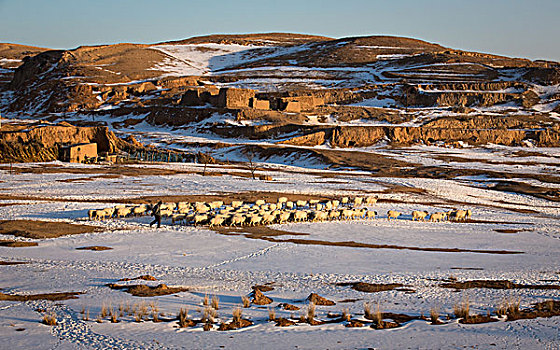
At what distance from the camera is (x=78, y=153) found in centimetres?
4994

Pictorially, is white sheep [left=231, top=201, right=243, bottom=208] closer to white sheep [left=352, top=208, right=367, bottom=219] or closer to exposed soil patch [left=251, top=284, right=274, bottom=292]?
white sheep [left=352, top=208, right=367, bottom=219]

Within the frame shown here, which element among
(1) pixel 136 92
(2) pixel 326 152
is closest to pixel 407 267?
(2) pixel 326 152

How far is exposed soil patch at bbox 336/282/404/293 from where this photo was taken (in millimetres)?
14430

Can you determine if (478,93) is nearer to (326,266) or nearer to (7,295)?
(326,266)

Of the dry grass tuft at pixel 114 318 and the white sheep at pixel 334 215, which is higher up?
the dry grass tuft at pixel 114 318

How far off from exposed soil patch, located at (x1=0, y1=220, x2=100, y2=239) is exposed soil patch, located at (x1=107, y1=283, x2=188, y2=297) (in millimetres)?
8073

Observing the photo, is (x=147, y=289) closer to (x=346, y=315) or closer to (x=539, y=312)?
(x=346, y=315)

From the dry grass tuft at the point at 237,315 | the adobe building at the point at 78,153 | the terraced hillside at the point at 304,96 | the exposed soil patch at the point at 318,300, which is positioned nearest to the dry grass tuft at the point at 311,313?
the exposed soil patch at the point at 318,300

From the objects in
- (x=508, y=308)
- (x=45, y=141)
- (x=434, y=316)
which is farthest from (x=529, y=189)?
(x=45, y=141)

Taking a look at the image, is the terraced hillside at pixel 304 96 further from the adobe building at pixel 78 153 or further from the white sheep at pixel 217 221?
the white sheep at pixel 217 221

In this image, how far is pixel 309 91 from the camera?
108500 millimetres

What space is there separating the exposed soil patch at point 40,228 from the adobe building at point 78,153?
26715 mm

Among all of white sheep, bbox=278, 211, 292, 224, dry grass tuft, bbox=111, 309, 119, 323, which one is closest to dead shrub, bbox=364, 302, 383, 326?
dry grass tuft, bbox=111, 309, 119, 323

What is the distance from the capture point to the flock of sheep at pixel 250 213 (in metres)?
25.3
